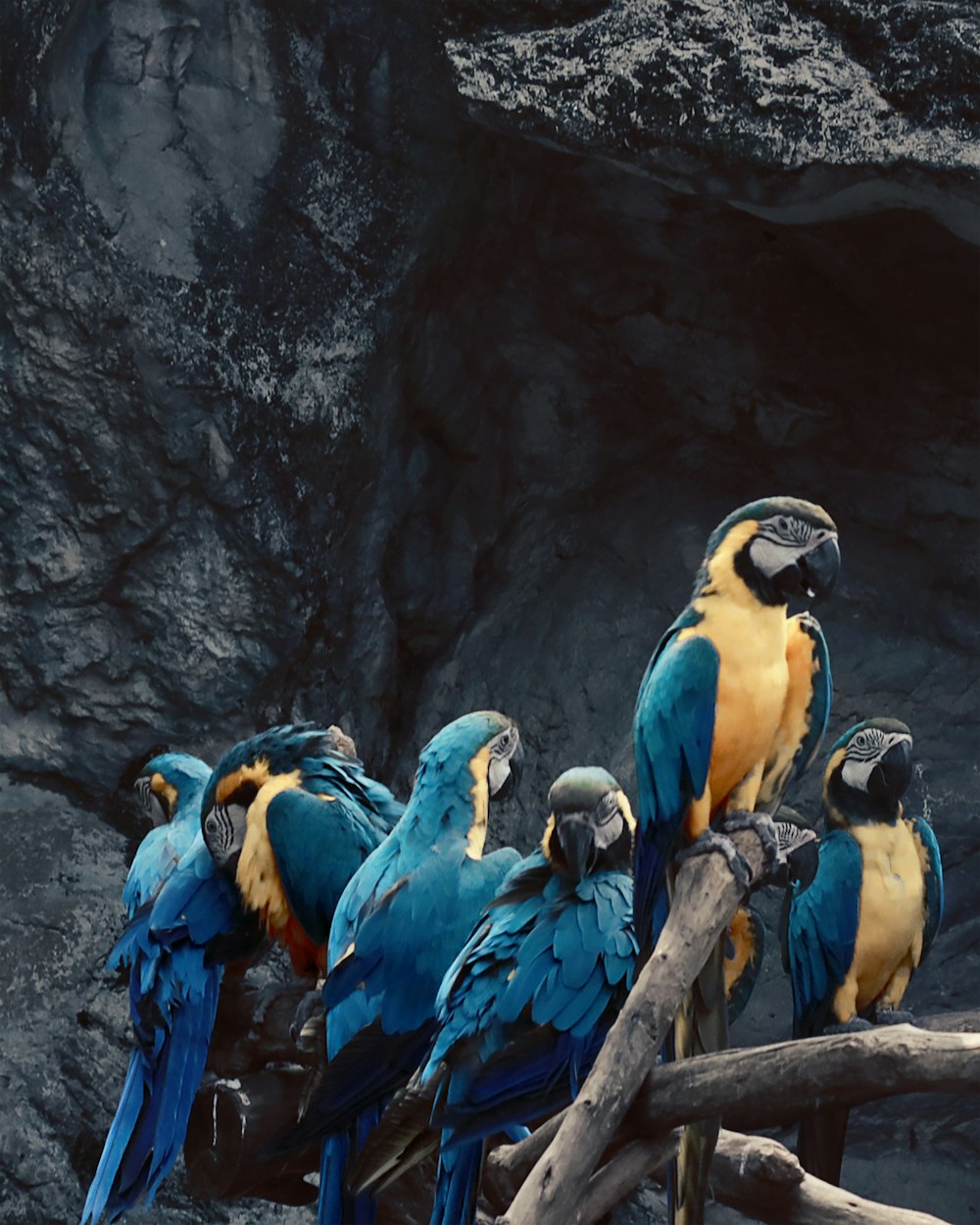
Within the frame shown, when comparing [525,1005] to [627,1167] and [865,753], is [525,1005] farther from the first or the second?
[865,753]

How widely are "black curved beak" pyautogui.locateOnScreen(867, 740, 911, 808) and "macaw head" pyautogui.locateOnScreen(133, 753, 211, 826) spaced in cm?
129

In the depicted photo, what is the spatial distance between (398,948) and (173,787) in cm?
95

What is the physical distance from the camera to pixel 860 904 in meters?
2.58

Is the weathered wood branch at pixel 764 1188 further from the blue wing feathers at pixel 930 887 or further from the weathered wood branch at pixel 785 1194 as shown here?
the blue wing feathers at pixel 930 887

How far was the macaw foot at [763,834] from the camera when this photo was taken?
2059 millimetres

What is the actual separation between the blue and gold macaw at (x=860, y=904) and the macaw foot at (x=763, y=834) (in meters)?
0.52

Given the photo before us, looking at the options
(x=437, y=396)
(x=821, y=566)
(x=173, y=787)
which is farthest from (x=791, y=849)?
(x=437, y=396)

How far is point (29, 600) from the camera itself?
11.1 ft

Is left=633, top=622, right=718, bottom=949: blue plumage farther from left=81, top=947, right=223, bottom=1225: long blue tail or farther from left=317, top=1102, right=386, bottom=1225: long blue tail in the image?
left=81, top=947, right=223, bottom=1225: long blue tail

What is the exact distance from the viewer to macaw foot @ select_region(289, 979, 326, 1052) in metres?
2.46

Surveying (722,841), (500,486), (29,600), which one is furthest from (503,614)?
(722,841)

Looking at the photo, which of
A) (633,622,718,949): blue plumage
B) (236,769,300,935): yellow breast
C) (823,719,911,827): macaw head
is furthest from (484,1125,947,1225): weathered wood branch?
(236,769,300,935): yellow breast

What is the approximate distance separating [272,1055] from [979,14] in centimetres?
227

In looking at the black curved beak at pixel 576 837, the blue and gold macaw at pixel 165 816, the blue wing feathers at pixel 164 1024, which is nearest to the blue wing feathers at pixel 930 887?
the black curved beak at pixel 576 837
